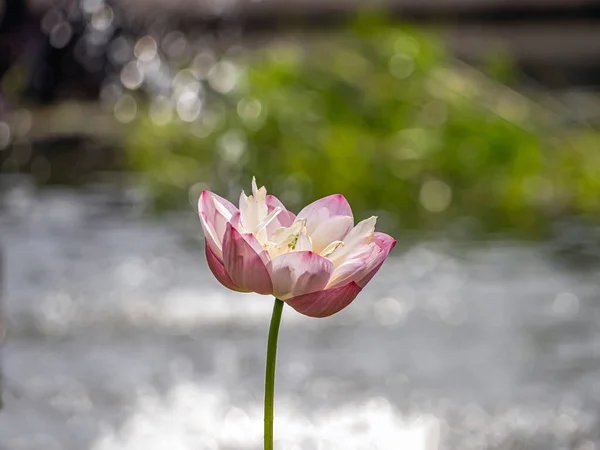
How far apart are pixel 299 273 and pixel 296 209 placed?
2.68 metres

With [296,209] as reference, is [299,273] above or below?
below

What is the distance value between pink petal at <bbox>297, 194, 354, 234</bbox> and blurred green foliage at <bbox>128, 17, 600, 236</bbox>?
2365 mm

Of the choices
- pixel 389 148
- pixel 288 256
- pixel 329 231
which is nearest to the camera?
pixel 288 256

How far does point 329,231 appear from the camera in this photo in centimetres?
86

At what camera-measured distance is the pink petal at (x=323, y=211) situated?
0.87m

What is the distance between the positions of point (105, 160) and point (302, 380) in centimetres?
291

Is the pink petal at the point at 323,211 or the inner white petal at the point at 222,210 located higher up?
the pink petal at the point at 323,211

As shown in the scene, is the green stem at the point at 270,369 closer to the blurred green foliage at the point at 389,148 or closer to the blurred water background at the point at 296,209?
the blurred water background at the point at 296,209

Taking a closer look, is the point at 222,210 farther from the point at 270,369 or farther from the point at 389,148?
the point at 389,148

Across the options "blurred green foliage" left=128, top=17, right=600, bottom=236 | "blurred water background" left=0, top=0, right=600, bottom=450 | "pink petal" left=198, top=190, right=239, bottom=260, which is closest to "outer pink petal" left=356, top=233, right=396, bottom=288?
"pink petal" left=198, top=190, right=239, bottom=260

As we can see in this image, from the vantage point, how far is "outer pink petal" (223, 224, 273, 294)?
2.47ft

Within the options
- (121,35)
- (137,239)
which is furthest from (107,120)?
(137,239)

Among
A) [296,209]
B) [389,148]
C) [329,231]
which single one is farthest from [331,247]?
[389,148]

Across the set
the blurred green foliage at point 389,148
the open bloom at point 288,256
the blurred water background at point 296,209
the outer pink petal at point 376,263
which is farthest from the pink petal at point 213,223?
the blurred green foliage at point 389,148
